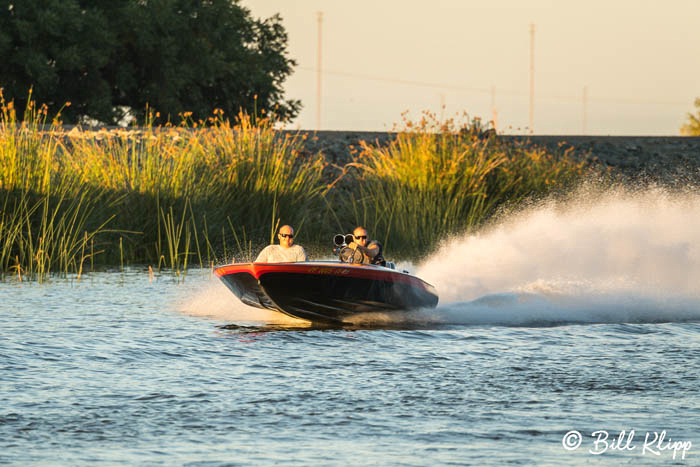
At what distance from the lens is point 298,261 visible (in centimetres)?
1617

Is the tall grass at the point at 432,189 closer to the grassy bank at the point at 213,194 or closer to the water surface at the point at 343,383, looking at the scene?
the grassy bank at the point at 213,194

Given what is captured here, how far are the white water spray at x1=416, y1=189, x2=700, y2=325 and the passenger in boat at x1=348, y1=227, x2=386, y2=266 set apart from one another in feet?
4.03

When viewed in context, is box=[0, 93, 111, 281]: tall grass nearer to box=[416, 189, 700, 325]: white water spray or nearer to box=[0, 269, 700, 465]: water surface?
box=[0, 269, 700, 465]: water surface

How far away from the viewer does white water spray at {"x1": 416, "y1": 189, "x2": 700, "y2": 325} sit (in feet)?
57.2

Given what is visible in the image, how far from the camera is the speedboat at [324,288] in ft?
52.0

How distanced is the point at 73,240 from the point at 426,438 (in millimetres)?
14867

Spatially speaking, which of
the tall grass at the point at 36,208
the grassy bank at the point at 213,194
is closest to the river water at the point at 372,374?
the tall grass at the point at 36,208

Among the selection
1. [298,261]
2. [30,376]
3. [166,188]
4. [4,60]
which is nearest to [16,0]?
[4,60]

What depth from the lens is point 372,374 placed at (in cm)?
1188

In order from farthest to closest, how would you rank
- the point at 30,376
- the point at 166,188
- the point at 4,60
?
the point at 4,60
the point at 166,188
the point at 30,376

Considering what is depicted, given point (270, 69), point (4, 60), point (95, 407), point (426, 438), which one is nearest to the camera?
point (426, 438)

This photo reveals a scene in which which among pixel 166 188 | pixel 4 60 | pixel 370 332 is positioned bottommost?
pixel 370 332

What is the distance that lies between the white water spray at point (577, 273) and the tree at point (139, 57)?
23.5 meters

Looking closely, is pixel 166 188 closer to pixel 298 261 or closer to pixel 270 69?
pixel 298 261
